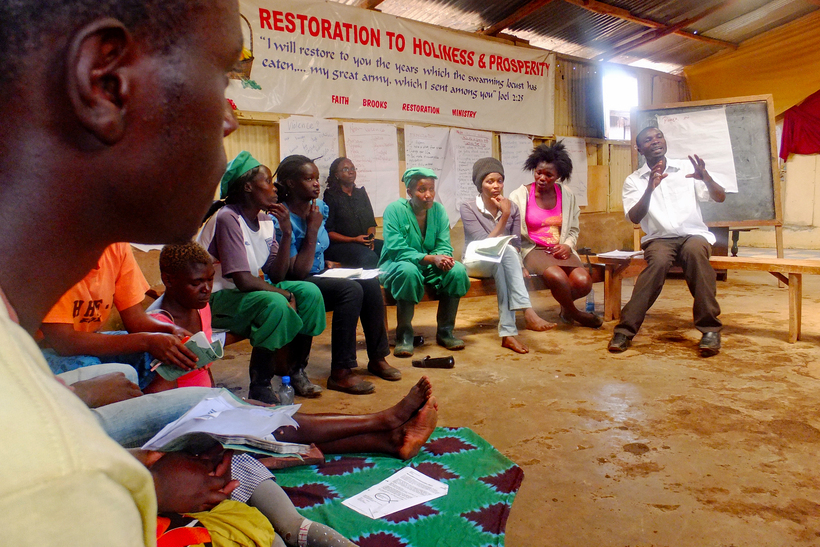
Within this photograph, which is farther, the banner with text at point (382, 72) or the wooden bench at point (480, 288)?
the banner with text at point (382, 72)

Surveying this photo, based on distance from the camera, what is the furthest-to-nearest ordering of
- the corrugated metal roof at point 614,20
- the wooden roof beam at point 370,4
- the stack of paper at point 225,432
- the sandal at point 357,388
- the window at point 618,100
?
1. the window at point 618,100
2. the corrugated metal roof at point 614,20
3. the wooden roof beam at point 370,4
4. the sandal at point 357,388
5. the stack of paper at point 225,432

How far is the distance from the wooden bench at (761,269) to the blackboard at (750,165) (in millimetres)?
1136

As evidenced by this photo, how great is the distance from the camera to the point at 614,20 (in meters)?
6.35

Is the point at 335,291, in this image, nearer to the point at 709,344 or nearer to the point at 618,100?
the point at 709,344

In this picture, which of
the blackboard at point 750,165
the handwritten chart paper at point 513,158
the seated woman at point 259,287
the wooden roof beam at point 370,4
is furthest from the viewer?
the handwritten chart paper at point 513,158

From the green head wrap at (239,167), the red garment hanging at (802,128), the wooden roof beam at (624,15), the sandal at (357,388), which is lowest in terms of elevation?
the sandal at (357,388)

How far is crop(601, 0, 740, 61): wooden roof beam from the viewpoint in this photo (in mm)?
6297

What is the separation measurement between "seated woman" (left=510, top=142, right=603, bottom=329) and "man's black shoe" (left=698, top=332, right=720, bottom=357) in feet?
2.79

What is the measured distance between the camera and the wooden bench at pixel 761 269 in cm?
349

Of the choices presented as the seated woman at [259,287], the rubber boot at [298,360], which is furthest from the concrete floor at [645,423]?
the seated woman at [259,287]

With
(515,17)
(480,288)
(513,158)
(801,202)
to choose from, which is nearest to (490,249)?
(480,288)

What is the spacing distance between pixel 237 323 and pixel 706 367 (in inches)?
101

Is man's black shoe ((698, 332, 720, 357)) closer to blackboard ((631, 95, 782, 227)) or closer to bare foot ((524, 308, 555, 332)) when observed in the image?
bare foot ((524, 308, 555, 332))

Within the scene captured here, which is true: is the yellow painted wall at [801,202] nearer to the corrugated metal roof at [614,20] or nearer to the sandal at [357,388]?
the corrugated metal roof at [614,20]
